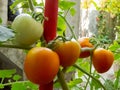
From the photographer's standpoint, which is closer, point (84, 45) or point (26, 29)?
point (26, 29)

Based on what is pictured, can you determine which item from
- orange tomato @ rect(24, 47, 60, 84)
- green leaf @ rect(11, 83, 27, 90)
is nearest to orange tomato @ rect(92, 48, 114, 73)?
orange tomato @ rect(24, 47, 60, 84)

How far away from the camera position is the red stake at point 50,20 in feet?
1.36

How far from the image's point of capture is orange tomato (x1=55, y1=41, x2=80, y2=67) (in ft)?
1.28

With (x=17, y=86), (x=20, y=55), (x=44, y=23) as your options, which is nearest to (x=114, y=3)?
(x=20, y=55)

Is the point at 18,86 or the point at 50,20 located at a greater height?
the point at 50,20

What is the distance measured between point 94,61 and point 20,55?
6.35 ft

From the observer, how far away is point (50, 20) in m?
0.42

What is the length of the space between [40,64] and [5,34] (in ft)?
0.21

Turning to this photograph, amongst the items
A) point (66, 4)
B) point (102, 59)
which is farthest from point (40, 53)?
point (66, 4)

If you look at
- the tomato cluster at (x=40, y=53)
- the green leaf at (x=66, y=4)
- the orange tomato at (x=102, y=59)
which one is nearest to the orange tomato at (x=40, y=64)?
the tomato cluster at (x=40, y=53)

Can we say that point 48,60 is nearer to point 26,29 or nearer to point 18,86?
point 26,29

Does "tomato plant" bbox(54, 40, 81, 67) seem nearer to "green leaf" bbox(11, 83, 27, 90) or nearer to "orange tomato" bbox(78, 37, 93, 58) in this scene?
"orange tomato" bbox(78, 37, 93, 58)

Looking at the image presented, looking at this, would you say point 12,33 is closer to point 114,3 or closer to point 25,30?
point 25,30

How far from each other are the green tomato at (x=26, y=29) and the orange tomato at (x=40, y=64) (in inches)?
0.8
